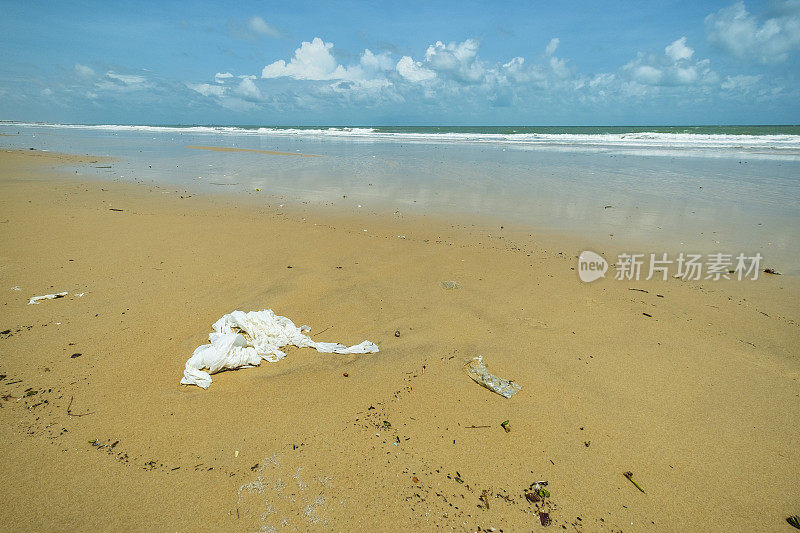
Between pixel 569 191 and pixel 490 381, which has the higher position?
pixel 569 191

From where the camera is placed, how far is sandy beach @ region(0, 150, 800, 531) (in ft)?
6.80

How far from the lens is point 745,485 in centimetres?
228

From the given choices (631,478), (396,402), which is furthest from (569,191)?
(396,402)

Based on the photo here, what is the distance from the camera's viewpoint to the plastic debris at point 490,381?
288cm

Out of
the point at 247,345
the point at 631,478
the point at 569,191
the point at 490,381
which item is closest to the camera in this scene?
the point at 631,478

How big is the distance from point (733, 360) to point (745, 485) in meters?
1.50

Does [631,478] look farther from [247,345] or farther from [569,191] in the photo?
[569,191]

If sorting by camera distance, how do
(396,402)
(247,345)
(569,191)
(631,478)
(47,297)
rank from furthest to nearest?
(569,191) → (47,297) → (247,345) → (396,402) → (631,478)

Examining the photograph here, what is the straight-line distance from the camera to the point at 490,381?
2971 millimetres

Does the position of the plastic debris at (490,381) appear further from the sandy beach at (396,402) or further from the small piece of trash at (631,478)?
the small piece of trash at (631,478)

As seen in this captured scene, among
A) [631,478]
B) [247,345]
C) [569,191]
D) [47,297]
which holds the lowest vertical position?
[631,478]

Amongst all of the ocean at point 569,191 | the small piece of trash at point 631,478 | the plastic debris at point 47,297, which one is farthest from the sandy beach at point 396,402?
the ocean at point 569,191

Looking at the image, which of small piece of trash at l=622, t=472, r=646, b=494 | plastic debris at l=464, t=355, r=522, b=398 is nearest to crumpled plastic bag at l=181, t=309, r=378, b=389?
plastic debris at l=464, t=355, r=522, b=398

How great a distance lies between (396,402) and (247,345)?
1.43 metres
